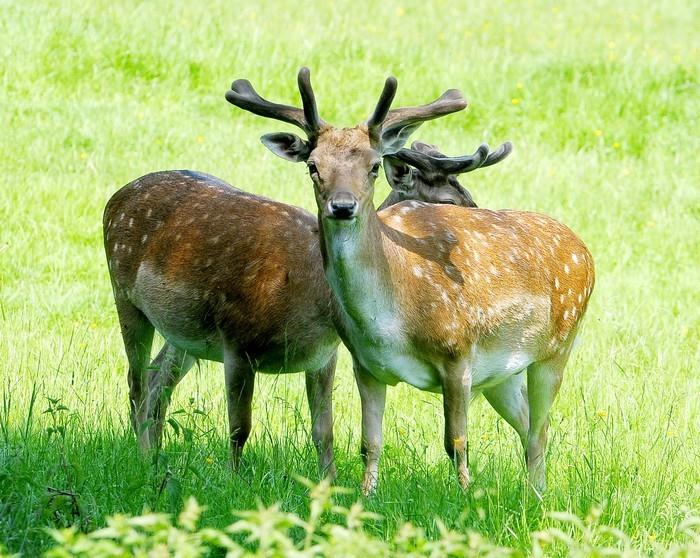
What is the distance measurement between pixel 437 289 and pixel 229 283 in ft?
4.20

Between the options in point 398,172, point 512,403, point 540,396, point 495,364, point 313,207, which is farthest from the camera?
point 313,207

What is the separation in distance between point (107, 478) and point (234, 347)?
4.50 ft

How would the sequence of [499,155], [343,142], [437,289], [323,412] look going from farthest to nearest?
[499,155] < [323,412] < [437,289] < [343,142]

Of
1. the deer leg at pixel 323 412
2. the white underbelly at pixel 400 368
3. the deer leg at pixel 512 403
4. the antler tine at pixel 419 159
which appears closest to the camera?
the white underbelly at pixel 400 368

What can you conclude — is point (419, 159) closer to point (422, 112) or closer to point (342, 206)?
point (422, 112)

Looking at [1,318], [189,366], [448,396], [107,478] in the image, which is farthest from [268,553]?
[1,318]

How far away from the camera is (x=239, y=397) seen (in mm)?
6574

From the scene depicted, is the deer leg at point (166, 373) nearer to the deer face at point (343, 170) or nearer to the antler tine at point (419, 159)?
the antler tine at point (419, 159)

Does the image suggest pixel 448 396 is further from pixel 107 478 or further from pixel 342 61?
pixel 342 61

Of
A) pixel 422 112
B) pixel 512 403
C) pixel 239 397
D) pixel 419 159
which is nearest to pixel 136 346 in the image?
pixel 239 397

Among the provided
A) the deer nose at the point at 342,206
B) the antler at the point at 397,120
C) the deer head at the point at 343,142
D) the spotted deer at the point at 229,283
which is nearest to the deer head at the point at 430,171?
the spotted deer at the point at 229,283

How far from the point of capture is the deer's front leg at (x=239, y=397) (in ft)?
21.5

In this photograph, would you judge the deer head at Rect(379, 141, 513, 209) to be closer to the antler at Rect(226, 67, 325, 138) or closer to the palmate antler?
the palmate antler

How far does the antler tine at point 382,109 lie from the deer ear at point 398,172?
1381 mm
